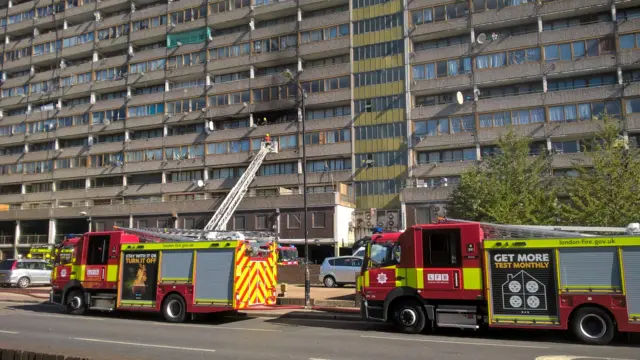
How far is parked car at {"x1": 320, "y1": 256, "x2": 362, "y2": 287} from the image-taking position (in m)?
26.9

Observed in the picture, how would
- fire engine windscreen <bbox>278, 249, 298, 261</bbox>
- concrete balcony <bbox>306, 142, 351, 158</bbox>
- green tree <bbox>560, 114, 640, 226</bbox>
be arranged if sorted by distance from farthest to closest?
1. concrete balcony <bbox>306, 142, 351, 158</bbox>
2. fire engine windscreen <bbox>278, 249, 298, 261</bbox>
3. green tree <bbox>560, 114, 640, 226</bbox>

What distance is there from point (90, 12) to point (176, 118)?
21244 mm

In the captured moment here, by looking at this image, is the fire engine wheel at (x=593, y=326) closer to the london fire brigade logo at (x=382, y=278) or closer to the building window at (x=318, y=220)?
the london fire brigade logo at (x=382, y=278)

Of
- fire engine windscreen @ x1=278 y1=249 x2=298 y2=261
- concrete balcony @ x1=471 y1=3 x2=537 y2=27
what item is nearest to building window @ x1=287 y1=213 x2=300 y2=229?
fire engine windscreen @ x1=278 y1=249 x2=298 y2=261

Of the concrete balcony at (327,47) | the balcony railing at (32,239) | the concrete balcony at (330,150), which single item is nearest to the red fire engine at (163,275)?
the concrete balcony at (330,150)

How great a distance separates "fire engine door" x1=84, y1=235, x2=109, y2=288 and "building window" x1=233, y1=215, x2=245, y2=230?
29955mm

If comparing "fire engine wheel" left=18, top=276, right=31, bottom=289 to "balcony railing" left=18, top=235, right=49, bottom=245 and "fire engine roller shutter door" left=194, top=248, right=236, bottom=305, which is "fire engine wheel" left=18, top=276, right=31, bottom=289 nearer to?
"fire engine roller shutter door" left=194, top=248, right=236, bottom=305

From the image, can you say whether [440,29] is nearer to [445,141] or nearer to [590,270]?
[445,141]

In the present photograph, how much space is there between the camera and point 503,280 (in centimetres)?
1234

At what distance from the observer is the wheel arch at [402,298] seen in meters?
13.1

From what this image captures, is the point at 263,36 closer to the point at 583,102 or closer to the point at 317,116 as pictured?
the point at 317,116

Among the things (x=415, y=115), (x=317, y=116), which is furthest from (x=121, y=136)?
(x=415, y=115)

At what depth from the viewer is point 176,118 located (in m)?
55.6

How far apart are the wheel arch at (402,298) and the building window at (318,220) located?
1226 inches
